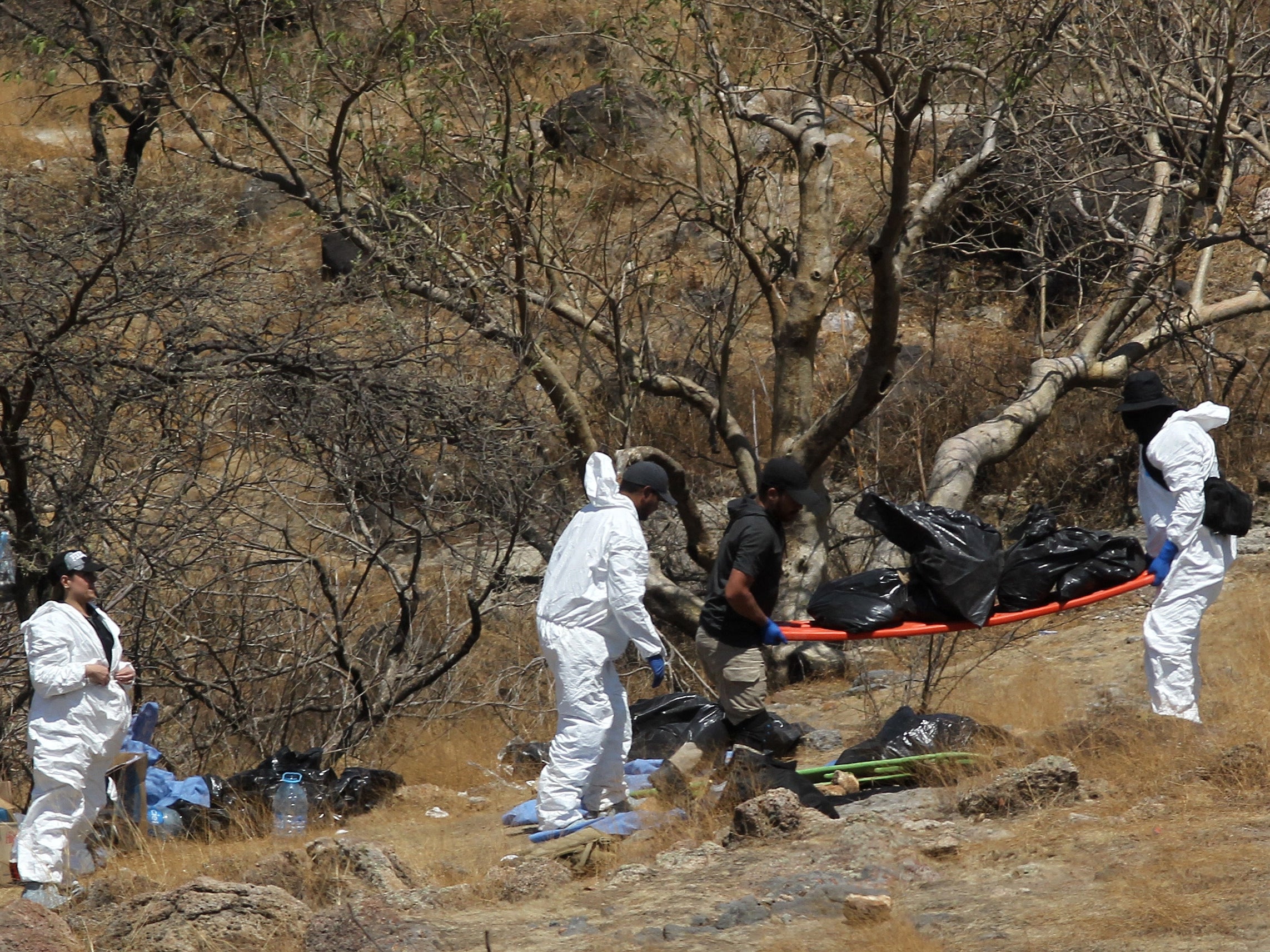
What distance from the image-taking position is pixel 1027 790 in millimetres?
6180

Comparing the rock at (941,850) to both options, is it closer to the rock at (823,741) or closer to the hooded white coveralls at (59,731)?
the rock at (823,741)

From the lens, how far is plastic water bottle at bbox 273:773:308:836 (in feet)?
24.6

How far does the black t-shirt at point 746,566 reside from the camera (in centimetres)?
666

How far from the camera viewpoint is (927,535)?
7.21 metres

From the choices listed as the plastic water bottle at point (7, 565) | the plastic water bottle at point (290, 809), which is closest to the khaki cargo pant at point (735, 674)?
the plastic water bottle at point (290, 809)

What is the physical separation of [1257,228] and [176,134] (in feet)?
55.5

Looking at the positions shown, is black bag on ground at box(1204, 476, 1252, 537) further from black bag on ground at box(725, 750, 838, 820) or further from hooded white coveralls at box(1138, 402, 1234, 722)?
black bag on ground at box(725, 750, 838, 820)

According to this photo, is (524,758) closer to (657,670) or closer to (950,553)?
(657,670)

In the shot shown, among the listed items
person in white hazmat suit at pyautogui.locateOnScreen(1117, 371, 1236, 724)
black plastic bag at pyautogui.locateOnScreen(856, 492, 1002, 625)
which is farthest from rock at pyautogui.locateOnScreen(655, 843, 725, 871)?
person in white hazmat suit at pyautogui.locateOnScreen(1117, 371, 1236, 724)

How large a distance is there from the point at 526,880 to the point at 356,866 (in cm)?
67

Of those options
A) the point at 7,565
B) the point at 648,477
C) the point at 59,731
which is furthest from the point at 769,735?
the point at 7,565

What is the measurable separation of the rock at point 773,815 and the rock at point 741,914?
30.9 inches

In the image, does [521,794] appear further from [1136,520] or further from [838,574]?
[1136,520]

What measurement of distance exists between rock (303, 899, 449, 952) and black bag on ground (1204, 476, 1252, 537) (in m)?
4.01
